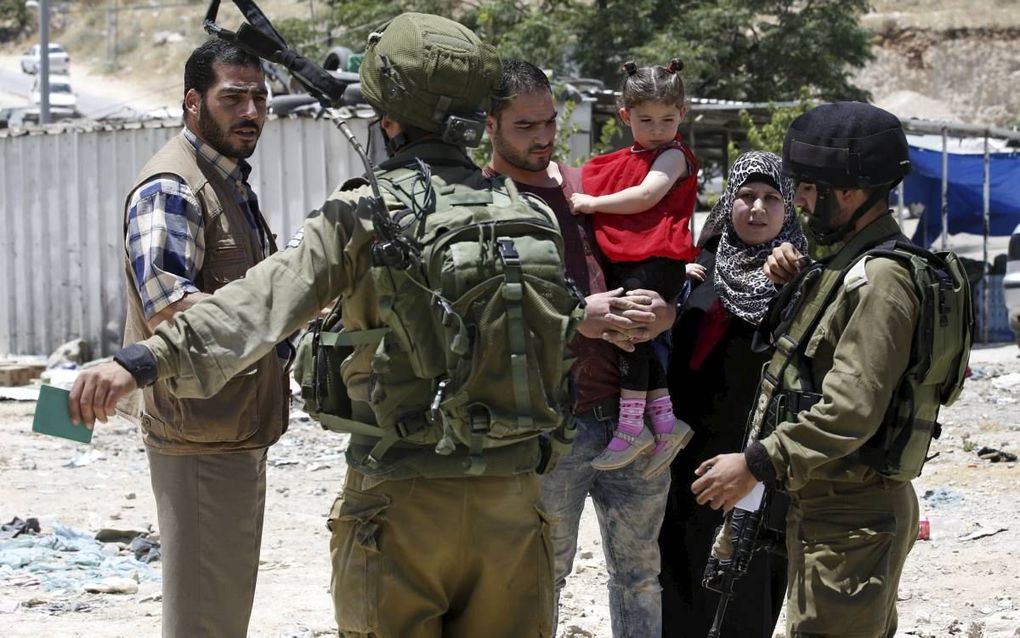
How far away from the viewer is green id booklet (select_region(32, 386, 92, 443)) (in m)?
2.59

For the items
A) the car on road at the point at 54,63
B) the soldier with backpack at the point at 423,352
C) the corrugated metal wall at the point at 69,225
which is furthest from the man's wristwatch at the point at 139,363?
the car on road at the point at 54,63

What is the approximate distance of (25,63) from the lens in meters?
40.9

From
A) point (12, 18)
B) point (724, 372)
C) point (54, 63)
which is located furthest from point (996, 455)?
point (12, 18)

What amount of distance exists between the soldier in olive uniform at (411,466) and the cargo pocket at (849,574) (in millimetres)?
682

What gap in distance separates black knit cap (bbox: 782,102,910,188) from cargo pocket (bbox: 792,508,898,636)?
0.81m

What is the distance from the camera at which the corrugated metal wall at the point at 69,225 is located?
42.3 ft

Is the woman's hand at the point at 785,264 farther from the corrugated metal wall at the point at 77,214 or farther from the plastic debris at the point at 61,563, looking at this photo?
the corrugated metal wall at the point at 77,214

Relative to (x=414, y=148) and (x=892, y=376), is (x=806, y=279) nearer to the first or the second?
(x=892, y=376)

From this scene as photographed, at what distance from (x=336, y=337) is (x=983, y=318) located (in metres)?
13.0

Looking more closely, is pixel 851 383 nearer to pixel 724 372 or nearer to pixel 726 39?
pixel 724 372

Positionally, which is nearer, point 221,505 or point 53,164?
point 221,505

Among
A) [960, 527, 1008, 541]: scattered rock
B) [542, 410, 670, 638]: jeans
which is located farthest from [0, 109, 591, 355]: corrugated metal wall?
[542, 410, 670, 638]: jeans

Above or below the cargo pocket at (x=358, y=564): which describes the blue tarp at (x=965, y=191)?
above

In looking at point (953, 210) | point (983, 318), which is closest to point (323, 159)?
point (983, 318)
